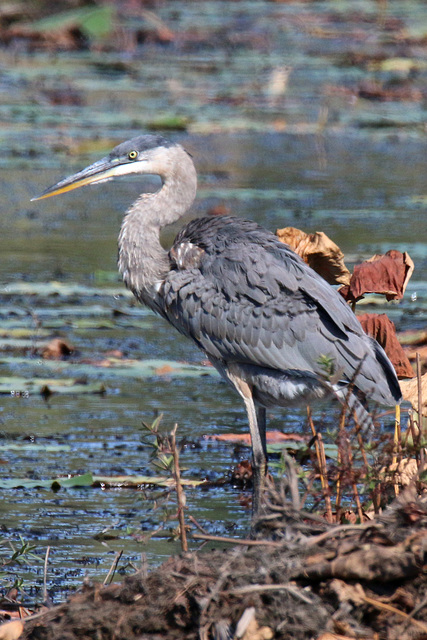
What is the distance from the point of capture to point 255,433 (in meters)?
5.04

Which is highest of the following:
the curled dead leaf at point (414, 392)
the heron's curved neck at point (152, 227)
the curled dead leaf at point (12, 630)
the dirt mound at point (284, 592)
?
the heron's curved neck at point (152, 227)

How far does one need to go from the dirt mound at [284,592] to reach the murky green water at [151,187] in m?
0.44

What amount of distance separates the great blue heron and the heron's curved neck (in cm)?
1

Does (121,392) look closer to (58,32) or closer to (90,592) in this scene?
(90,592)

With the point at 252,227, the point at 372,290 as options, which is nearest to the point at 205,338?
the point at 252,227

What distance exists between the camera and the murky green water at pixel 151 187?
16.2 feet

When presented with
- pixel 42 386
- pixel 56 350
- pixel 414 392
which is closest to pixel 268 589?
pixel 414 392

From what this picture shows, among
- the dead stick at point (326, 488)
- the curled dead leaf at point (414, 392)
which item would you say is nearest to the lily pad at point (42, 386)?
the curled dead leaf at point (414, 392)

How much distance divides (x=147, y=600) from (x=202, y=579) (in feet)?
0.56

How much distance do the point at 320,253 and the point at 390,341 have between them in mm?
459

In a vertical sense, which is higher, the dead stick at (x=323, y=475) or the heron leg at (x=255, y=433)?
the dead stick at (x=323, y=475)

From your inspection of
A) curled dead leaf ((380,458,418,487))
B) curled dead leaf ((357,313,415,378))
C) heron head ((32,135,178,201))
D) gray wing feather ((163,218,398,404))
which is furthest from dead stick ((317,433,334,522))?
heron head ((32,135,178,201))

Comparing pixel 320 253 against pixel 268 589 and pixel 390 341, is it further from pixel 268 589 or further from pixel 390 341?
pixel 268 589

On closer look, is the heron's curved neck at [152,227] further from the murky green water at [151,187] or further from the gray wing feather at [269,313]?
the murky green water at [151,187]
